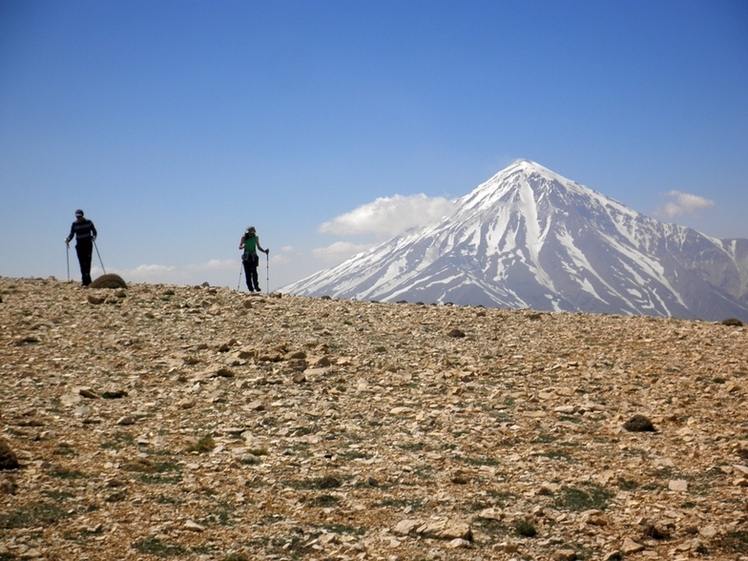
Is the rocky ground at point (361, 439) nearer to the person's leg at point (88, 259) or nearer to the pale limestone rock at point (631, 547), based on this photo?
the pale limestone rock at point (631, 547)

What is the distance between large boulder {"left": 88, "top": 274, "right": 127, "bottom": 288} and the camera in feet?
98.0

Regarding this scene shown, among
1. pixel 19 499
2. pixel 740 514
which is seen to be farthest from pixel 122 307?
pixel 740 514

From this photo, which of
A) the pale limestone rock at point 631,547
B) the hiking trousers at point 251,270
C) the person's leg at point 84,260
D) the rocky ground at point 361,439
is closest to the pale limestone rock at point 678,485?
the rocky ground at point 361,439

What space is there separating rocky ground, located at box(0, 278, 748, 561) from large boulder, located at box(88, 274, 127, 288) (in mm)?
4308

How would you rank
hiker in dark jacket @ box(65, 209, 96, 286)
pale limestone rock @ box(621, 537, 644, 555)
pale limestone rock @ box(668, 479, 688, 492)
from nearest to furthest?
1. pale limestone rock @ box(621, 537, 644, 555)
2. pale limestone rock @ box(668, 479, 688, 492)
3. hiker in dark jacket @ box(65, 209, 96, 286)

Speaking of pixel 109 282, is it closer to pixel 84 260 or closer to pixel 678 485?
pixel 84 260

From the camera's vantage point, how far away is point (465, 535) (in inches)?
379

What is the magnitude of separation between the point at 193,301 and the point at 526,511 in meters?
19.6

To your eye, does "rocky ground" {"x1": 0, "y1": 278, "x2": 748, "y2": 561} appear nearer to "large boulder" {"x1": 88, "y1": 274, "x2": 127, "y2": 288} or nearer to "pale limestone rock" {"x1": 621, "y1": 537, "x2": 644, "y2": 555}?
"pale limestone rock" {"x1": 621, "y1": 537, "x2": 644, "y2": 555}

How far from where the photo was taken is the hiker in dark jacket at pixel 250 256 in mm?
32188

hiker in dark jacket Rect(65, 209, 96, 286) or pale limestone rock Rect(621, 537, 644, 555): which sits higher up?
hiker in dark jacket Rect(65, 209, 96, 286)

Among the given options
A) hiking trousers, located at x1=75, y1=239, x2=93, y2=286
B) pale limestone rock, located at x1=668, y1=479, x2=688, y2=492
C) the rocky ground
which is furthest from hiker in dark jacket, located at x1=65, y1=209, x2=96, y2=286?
pale limestone rock, located at x1=668, y1=479, x2=688, y2=492

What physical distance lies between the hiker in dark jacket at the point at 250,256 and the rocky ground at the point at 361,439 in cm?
673

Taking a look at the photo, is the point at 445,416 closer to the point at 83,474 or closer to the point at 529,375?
the point at 529,375
